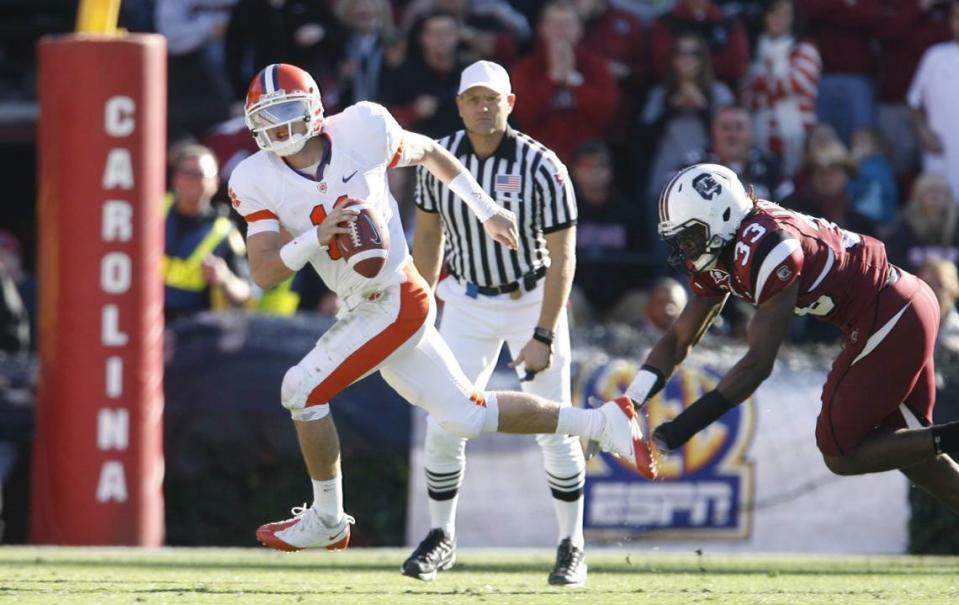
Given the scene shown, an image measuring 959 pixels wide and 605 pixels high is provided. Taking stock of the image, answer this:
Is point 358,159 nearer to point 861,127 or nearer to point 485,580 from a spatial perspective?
point 485,580

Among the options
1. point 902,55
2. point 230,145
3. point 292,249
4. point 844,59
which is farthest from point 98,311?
point 902,55

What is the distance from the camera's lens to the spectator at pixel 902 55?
1147cm

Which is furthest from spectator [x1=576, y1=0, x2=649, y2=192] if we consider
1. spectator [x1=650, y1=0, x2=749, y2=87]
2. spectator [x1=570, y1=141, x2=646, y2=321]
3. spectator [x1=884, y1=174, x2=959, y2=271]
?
spectator [x1=884, y1=174, x2=959, y2=271]

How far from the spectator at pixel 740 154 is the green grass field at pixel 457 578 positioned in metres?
2.59

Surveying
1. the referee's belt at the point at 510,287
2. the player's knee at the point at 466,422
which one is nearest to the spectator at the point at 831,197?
the referee's belt at the point at 510,287

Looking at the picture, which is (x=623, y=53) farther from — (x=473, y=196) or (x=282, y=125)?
(x=282, y=125)

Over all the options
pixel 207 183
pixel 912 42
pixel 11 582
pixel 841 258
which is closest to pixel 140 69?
pixel 207 183

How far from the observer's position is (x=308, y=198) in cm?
626

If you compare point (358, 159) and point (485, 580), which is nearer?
point (358, 159)

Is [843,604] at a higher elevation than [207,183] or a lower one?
lower

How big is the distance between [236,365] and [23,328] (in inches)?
54.0

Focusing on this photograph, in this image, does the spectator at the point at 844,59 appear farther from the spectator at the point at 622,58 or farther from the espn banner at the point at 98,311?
the espn banner at the point at 98,311

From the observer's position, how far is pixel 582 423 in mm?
6371

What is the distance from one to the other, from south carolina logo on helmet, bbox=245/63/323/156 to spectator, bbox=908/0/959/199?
225 inches
